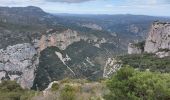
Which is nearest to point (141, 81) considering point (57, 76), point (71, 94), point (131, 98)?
point (131, 98)

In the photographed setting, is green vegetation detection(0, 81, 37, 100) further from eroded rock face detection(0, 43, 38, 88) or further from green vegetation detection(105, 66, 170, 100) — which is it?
eroded rock face detection(0, 43, 38, 88)

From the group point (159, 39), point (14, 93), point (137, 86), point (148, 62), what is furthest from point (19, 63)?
point (137, 86)

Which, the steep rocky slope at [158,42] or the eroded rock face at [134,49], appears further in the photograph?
the eroded rock face at [134,49]

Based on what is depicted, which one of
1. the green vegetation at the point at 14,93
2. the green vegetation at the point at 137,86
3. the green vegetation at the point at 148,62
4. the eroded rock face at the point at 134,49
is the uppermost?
the green vegetation at the point at 137,86

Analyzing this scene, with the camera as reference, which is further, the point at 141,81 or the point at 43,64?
the point at 43,64

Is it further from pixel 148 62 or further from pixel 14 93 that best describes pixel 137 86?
pixel 148 62

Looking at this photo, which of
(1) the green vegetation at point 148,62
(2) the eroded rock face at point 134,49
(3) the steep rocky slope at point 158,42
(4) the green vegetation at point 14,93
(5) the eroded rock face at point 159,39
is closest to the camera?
(4) the green vegetation at point 14,93

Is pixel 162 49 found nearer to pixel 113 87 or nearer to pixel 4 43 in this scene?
pixel 113 87

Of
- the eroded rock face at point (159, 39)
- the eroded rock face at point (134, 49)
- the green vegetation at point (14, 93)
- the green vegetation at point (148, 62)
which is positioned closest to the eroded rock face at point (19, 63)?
the eroded rock face at point (134, 49)

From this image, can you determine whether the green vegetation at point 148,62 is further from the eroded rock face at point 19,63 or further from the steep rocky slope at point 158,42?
the eroded rock face at point 19,63
